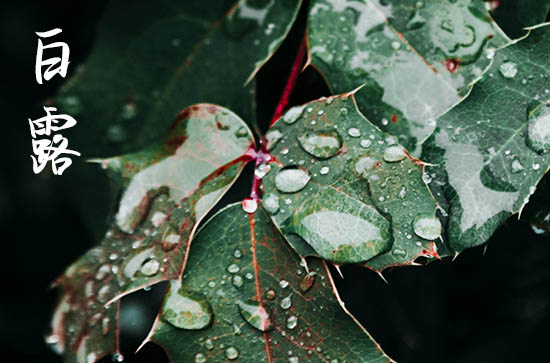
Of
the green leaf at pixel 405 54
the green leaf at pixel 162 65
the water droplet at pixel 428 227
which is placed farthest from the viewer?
the green leaf at pixel 162 65

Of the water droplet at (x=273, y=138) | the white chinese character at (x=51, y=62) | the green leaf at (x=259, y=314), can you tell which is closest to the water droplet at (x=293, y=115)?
the water droplet at (x=273, y=138)

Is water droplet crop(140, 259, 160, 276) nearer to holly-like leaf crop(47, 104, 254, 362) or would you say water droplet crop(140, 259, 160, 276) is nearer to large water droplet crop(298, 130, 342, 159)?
holly-like leaf crop(47, 104, 254, 362)

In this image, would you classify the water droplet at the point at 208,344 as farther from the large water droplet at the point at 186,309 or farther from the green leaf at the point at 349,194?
the green leaf at the point at 349,194

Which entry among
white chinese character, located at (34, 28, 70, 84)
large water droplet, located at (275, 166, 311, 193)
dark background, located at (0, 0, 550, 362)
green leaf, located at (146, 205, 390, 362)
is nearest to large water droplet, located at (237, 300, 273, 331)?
green leaf, located at (146, 205, 390, 362)

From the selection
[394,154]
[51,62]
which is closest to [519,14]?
[394,154]

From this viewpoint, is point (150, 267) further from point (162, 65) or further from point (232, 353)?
point (162, 65)

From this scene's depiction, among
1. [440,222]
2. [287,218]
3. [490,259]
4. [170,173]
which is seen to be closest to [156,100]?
[170,173]

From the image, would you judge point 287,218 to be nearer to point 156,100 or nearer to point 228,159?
point 228,159
